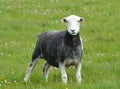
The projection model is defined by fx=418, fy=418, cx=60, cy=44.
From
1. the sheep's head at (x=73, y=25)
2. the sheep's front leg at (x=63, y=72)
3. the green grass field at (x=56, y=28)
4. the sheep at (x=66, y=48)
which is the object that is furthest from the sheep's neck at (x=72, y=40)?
the green grass field at (x=56, y=28)

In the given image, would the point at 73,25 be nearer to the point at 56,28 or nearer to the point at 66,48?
the point at 66,48

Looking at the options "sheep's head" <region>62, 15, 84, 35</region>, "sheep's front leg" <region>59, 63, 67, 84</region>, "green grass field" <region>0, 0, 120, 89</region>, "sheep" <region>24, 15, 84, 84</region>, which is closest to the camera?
"sheep's head" <region>62, 15, 84, 35</region>

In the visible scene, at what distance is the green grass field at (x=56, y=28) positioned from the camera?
10.5 metres

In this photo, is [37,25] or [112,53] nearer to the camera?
[112,53]

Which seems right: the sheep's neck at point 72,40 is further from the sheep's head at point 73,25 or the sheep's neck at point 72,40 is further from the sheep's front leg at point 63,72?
the sheep's front leg at point 63,72

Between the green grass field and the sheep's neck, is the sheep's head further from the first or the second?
the green grass field

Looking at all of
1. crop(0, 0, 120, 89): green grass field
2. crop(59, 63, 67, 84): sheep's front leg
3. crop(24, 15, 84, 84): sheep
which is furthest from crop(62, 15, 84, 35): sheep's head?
crop(0, 0, 120, 89): green grass field

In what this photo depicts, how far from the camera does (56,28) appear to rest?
18906 millimetres

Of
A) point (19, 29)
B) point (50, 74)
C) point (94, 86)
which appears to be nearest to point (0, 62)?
point (50, 74)

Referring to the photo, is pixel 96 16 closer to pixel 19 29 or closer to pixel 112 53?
pixel 19 29

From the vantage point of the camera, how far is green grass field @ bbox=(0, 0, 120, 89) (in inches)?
414

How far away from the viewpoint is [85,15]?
2161 cm

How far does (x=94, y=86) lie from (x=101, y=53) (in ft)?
16.3

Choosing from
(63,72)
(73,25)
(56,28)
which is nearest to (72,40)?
(73,25)
